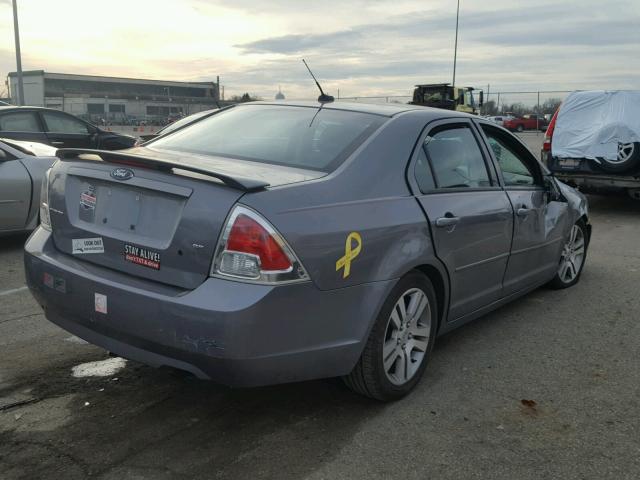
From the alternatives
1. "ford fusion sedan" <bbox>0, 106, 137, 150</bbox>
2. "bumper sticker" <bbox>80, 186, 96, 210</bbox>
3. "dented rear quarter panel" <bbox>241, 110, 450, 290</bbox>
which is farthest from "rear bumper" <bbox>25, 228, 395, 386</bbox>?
"ford fusion sedan" <bbox>0, 106, 137, 150</bbox>

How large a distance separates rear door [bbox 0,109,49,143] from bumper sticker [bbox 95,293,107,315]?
886cm

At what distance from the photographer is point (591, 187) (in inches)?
397

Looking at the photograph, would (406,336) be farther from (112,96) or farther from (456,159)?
(112,96)

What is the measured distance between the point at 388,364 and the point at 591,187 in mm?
8040

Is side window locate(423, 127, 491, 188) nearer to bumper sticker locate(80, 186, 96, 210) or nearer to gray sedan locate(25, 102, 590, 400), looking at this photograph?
gray sedan locate(25, 102, 590, 400)

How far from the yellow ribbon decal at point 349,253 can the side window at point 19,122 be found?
9523mm

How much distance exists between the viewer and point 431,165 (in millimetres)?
3645

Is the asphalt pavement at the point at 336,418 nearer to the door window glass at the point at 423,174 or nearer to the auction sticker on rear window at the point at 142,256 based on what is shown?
the auction sticker on rear window at the point at 142,256

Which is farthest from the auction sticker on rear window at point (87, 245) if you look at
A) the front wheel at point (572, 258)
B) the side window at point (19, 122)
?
the side window at point (19, 122)

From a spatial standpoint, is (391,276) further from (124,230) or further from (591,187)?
(591,187)

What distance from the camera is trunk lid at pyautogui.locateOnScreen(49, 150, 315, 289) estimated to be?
2.69m

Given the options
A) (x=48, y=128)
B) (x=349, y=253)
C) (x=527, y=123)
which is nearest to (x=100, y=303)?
(x=349, y=253)

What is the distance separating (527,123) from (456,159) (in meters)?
41.6

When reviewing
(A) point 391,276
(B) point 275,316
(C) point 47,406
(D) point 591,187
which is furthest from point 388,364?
(D) point 591,187
